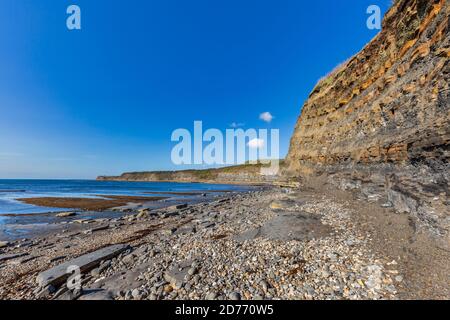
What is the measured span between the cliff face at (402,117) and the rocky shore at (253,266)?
1.76 meters

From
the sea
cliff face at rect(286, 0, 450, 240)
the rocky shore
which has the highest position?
cliff face at rect(286, 0, 450, 240)

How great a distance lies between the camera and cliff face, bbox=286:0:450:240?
23.3 feet

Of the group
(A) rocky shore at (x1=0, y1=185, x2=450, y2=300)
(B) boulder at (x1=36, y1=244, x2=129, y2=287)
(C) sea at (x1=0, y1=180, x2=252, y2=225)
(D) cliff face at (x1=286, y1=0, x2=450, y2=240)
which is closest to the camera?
(A) rocky shore at (x1=0, y1=185, x2=450, y2=300)

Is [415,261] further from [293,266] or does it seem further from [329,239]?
[293,266]

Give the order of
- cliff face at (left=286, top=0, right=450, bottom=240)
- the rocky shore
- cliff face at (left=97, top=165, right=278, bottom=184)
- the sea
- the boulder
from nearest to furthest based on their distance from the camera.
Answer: the rocky shore → the boulder → cliff face at (left=286, top=0, right=450, bottom=240) → the sea → cliff face at (left=97, top=165, right=278, bottom=184)

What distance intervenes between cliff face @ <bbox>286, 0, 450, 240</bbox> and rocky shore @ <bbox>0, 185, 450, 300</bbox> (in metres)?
1.76

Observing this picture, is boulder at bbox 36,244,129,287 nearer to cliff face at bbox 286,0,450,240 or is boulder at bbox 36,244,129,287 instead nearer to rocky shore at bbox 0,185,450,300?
rocky shore at bbox 0,185,450,300

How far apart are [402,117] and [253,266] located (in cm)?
1073

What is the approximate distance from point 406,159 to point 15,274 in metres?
17.5

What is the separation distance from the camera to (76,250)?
30.0 feet

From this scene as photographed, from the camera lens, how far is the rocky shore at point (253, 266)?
14.9 feet

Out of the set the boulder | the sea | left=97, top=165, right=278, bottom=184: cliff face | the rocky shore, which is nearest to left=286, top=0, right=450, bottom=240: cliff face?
the rocky shore

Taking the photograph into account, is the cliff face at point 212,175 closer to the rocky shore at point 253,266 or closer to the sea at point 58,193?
the sea at point 58,193
